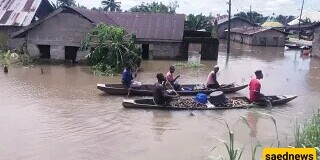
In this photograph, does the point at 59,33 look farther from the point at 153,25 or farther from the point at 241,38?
the point at 241,38

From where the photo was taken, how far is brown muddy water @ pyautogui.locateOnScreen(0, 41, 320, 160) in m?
9.12

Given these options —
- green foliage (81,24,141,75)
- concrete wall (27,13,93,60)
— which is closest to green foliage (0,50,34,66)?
concrete wall (27,13,93,60)

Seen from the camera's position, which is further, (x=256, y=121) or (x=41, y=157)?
(x=256, y=121)

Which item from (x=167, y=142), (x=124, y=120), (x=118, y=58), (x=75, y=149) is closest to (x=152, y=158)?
(x=167, y=142)

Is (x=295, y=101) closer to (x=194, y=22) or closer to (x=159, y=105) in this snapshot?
(x=159, y=105)

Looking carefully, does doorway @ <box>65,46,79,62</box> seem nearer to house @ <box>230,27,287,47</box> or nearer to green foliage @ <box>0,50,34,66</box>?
green foliage @ <box>0,50,34,66</box>

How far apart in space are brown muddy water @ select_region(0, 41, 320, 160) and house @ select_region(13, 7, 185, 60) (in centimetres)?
533

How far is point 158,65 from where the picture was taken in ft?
81.9

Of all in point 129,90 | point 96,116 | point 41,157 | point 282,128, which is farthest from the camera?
point 129,90

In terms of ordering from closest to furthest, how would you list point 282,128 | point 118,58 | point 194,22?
point 282,128, point 118,58, point 194,22

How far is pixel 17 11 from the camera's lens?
28656 millimetres

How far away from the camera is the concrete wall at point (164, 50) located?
90.3ft

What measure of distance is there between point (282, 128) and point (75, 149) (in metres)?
6.20

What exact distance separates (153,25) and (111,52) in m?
8.64
